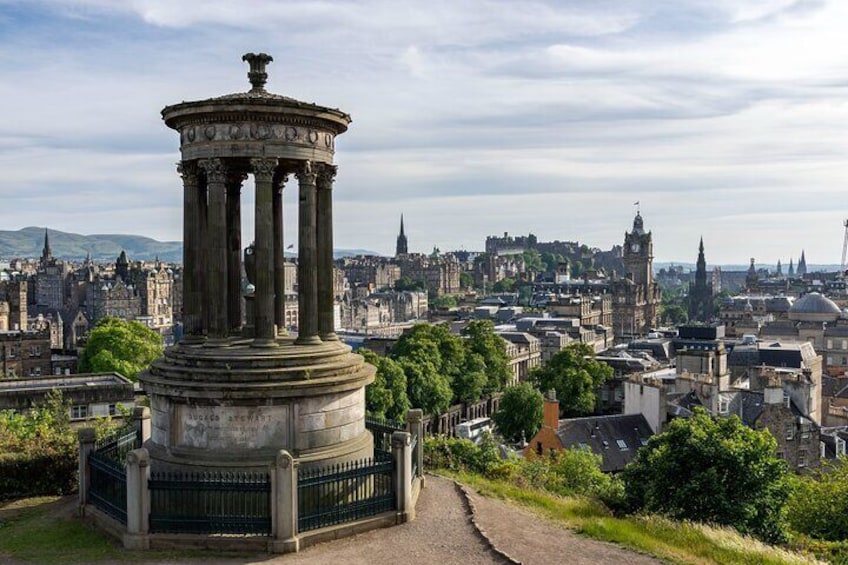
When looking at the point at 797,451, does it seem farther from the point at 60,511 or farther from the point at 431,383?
the point at 60,511

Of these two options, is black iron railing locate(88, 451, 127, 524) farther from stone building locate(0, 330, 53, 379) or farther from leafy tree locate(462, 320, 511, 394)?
stone building locate(0, 330, 53, 379)

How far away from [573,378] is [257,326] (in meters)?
58.4

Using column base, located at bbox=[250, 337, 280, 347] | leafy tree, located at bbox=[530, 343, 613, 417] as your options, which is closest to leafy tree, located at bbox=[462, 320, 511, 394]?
leafy tree, located at bbox=[530, 343, 613, 417]

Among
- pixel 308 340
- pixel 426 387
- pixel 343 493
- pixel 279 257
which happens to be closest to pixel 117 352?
pixel 426 387

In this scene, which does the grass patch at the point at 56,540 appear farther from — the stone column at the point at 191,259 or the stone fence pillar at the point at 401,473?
the stone column at the point at 191,259

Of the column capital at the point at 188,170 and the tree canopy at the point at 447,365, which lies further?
the tree canopy at the point at 447,365

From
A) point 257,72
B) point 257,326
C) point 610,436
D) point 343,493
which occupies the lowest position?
point 610,436

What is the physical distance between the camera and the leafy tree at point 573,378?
249 feet

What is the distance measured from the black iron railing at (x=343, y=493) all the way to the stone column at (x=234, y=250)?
259 inches

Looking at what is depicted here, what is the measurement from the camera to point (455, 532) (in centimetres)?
1950

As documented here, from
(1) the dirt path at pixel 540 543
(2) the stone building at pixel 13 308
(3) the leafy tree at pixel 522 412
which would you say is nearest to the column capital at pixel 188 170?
(1) the dirt path at pixel 540 543

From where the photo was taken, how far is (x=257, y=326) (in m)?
21.3

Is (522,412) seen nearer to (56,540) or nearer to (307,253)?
(307,253)

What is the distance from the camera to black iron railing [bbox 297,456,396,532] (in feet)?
61.5
